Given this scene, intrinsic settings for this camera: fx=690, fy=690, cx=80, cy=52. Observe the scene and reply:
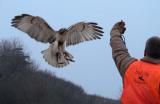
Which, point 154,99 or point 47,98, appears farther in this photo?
point 47,98

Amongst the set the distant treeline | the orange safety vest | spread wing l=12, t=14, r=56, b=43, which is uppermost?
spread wing l=12, t=14, r=56, b=43

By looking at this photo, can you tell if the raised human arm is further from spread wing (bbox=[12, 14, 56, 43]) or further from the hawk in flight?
spread wing (bbox=[12, 14, 56, 43])

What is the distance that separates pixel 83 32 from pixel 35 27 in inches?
29.8

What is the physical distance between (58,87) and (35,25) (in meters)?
46.7

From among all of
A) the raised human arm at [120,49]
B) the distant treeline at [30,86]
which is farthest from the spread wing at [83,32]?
the distant treeline at [30,86]

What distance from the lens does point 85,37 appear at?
10.9 metres

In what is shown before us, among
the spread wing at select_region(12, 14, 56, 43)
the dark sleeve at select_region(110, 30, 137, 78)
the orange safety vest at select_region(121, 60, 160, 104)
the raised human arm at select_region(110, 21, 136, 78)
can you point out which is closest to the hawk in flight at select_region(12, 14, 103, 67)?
the spread wing at select_region(12, 14, 56, 43)

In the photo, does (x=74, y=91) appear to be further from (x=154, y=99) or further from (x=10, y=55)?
(x=154, y=99)

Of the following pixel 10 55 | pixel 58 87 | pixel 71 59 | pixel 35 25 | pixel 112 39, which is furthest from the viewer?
pixel 58 87

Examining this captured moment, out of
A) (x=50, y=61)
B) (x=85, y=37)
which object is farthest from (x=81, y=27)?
(x=50, y=61)

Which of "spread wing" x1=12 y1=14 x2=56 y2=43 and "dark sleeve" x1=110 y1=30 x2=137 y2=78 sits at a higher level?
"spread wing" x1=12 y1=14 x2=56 y2=43

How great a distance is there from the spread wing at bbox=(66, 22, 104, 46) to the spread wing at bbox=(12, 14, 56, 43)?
0.31m

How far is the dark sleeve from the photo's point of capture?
649 centimetres

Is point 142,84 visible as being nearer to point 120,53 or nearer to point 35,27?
point 120,53
